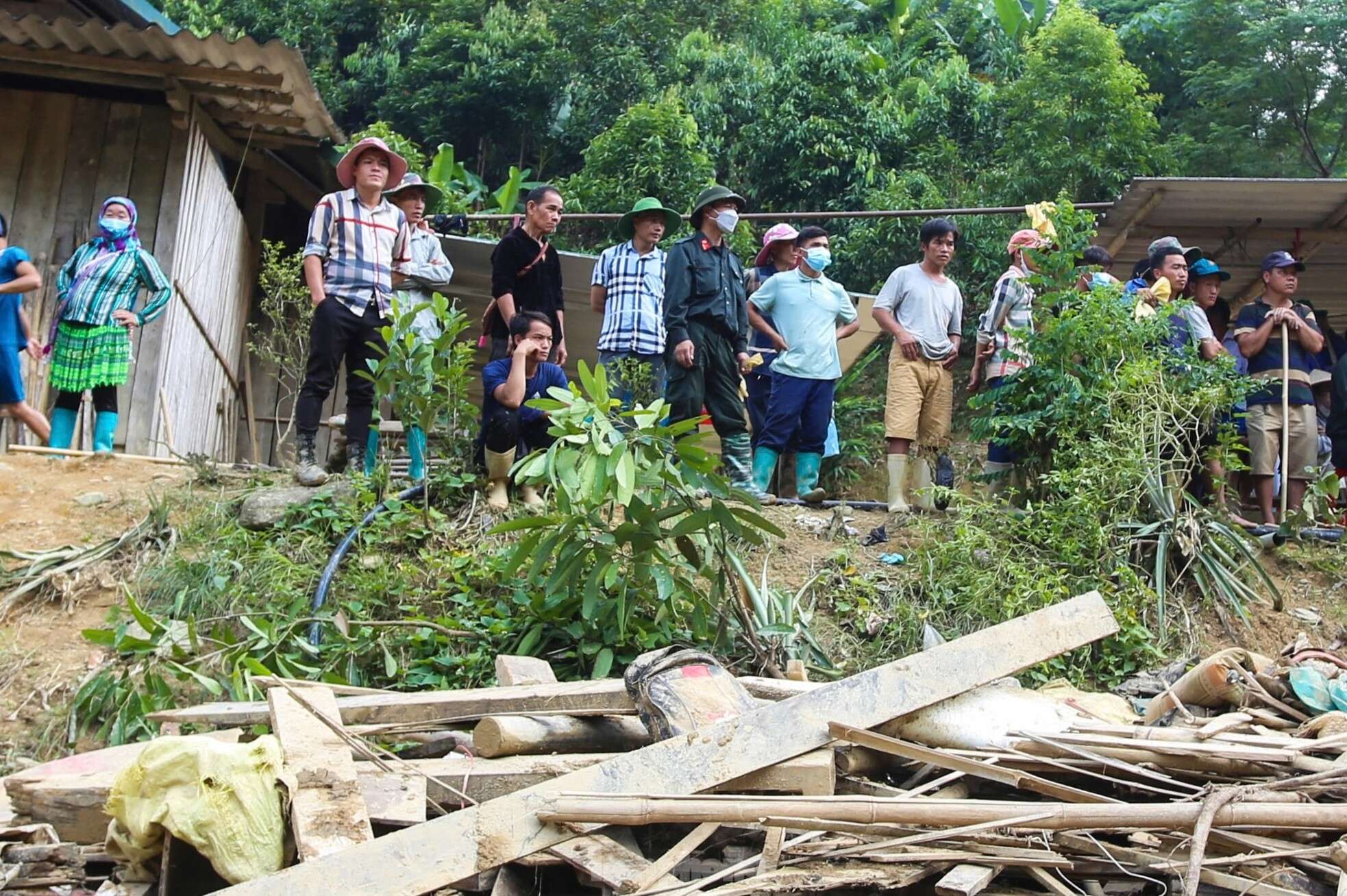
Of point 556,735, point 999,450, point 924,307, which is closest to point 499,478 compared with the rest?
point 924,307

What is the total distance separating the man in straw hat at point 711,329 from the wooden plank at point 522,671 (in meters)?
2.55

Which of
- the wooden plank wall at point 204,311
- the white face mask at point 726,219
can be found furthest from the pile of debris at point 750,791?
the wooden plank wall at point 204,311

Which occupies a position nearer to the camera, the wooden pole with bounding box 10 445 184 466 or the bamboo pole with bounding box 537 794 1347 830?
the bamboo pole with bounding box 537 794 1347 830

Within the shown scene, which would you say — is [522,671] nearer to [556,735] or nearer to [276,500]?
[556,735]

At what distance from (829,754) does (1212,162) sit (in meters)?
14.4

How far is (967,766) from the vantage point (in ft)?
11.3

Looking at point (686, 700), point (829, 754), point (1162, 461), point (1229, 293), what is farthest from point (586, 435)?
point (1229, 293)

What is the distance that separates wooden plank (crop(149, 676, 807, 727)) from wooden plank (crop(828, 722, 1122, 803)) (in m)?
0.88

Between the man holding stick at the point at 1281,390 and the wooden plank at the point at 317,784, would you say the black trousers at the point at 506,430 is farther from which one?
the man holding stick at the point at 1281,390

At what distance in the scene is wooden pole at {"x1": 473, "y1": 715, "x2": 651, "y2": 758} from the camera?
3840 millimetres

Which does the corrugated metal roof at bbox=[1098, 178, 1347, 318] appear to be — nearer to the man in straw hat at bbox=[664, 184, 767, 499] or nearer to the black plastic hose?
the man in straw hat at bbox=[664, 184, 767, 499]

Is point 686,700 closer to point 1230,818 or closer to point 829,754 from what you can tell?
point 829,754

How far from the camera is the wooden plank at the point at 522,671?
4.69 metres

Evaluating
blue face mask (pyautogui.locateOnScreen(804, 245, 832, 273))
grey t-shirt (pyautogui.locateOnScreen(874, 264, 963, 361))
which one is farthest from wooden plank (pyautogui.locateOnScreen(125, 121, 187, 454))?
grey t-shirt (pyautogui.locateOnScreen(874, 264, 963, 361))
